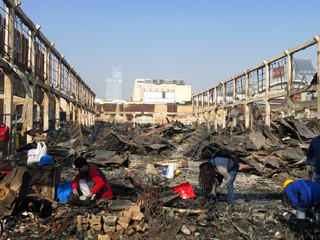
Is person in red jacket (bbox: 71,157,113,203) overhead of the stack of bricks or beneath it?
overhead

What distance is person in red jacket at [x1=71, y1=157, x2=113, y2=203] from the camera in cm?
491

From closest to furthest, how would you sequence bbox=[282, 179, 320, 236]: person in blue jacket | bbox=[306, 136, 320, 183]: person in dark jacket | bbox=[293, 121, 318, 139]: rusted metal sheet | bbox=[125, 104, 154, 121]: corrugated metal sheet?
bbox=[282, 179, 320, 236]: person in blue jacket → bbox=[306, 136, 320, 183]: person in dark jacket → bbox=[293, 121, 318, 139]: rusted metal sheet → bbox=[125, 104, 154, 121]: corrugated metal sheet

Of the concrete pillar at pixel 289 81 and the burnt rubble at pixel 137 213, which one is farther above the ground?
the concrete pillar at pixel 289 81

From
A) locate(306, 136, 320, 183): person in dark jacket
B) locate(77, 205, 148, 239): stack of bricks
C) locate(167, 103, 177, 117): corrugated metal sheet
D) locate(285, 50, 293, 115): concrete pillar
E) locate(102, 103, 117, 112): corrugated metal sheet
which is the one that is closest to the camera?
locate(77, 205, 148, 239): stack of bricks

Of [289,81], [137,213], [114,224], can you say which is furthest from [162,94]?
[114,224]

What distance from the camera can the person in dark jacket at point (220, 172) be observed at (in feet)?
16.9

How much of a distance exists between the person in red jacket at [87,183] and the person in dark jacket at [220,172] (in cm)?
205

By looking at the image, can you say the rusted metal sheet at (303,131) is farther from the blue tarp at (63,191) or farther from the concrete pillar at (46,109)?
the concrete pillar at (46,109)

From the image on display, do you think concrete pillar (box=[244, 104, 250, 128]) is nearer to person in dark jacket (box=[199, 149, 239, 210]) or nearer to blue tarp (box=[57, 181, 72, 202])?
person in dark jacket (box=[199, 149, 239, 210])

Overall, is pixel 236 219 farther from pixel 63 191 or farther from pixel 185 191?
pixel 63 191

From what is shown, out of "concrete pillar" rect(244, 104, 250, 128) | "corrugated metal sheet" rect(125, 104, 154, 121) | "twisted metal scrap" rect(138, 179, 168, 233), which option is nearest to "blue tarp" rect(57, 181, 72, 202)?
"twisted metal scrap" rect(138, 179, 168, 233)

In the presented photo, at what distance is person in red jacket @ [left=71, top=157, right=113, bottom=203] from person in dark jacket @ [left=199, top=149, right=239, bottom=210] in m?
2.05

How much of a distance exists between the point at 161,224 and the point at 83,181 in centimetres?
180

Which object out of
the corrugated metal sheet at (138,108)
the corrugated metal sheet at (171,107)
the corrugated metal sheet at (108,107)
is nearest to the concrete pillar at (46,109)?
the corrugated metal sheet at (138,108)
